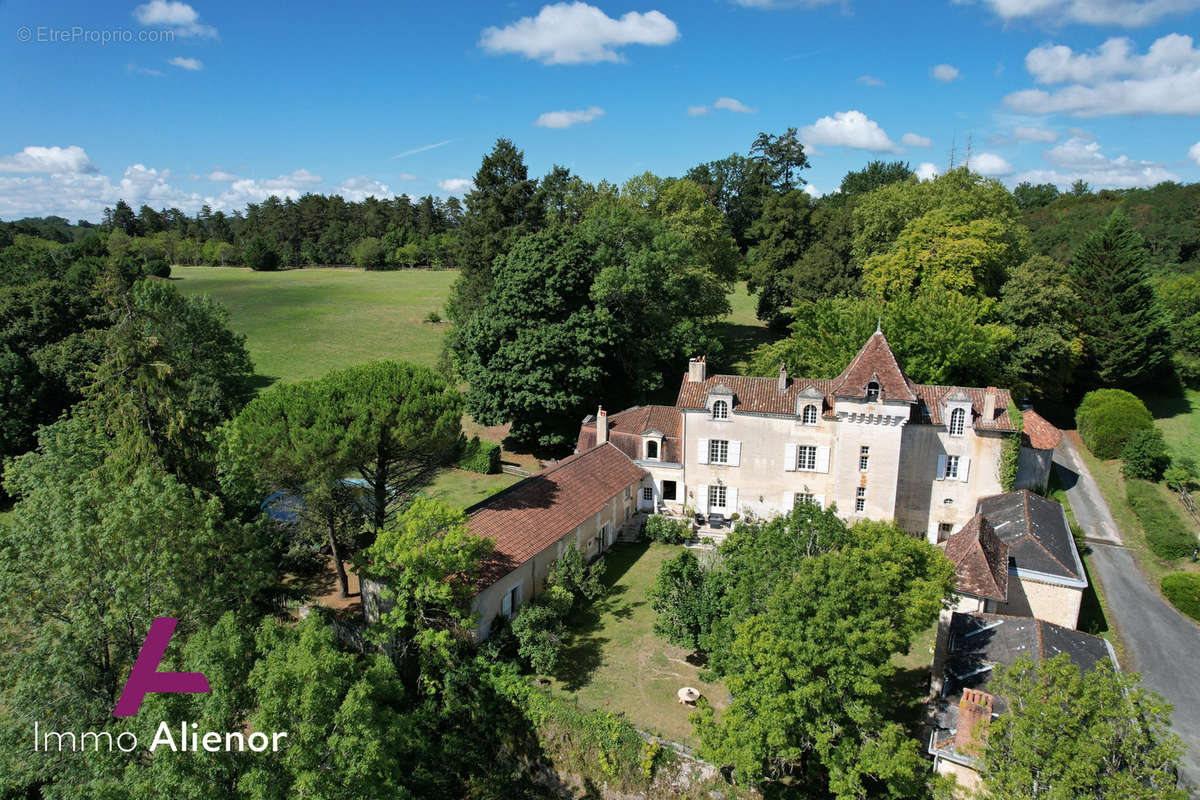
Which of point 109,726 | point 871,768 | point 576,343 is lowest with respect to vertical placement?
point 871,768

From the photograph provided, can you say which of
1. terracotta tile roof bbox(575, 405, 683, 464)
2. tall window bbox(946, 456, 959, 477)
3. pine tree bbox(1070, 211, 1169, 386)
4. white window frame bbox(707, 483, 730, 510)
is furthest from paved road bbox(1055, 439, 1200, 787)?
terracotta tile roof bbox(575, 405, 683, 464)

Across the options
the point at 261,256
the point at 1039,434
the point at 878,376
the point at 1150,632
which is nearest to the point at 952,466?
the point at 878,376

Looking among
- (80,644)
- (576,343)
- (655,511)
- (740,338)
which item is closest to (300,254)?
(740,338)

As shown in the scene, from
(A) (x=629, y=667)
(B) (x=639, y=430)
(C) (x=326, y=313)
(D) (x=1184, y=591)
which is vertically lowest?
(A) (x=629, y=667)

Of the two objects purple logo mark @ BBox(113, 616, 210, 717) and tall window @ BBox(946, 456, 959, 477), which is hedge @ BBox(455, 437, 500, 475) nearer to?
purple logo mark @ BBox(113, 616, 210, 717)

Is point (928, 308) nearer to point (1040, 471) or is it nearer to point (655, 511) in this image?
point (1040, 471)

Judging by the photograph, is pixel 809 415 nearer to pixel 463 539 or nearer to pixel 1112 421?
pixel 463 539
